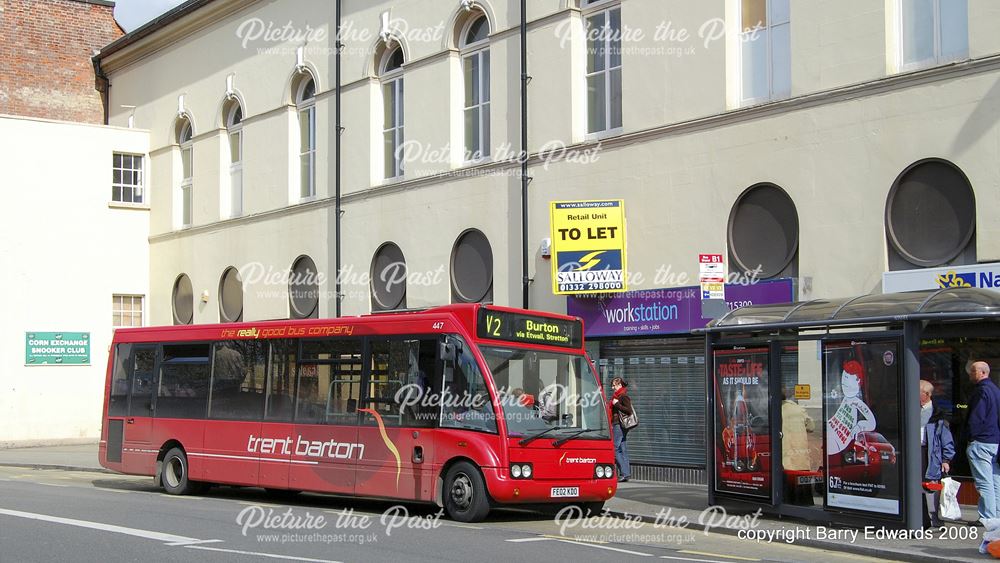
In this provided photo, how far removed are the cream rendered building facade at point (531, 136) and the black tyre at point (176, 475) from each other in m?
6.85

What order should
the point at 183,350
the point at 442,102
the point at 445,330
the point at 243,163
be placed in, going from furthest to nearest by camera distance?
the point at 243,163
the point at 442,102
the point at 183,350
the point at 445,330

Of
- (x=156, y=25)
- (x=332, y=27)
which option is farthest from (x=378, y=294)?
(x=156, y=25)

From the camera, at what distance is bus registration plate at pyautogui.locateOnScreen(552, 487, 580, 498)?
14.1 m

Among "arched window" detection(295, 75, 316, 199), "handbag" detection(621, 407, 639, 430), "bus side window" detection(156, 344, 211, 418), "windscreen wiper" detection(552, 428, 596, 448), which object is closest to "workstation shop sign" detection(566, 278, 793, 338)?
"handbag" detection(621, 407, 639, 430)

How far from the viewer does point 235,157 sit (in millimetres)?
31000

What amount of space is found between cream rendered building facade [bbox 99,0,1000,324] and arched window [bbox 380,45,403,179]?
128 millimetres

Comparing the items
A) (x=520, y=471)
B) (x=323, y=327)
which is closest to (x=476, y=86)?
(x=323, y=327)

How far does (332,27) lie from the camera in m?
26.9

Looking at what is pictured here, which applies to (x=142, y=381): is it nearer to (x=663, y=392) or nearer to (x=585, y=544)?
(x=663, y=392)

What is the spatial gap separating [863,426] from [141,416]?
11.6m

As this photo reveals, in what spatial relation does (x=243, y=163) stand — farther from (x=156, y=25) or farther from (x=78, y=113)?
(x=78, y=113)

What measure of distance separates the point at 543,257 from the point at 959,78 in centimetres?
833

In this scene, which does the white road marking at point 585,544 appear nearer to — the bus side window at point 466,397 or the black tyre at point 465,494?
the black tyre at point 465,494

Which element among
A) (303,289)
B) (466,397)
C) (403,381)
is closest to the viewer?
(466,397)
